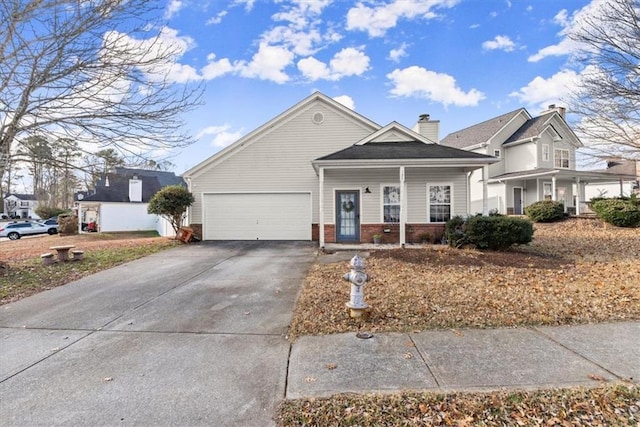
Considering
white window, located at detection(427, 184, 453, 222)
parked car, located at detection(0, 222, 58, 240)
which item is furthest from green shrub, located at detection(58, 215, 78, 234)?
white window, located at detection(427, 184, 453, 222)

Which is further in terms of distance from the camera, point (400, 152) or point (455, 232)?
point (400, 152)

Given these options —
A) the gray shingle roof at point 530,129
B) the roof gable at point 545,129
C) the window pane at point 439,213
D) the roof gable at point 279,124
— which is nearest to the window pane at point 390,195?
the window pane at point 439,213

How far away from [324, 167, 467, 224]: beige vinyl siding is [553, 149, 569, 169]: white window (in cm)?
1593

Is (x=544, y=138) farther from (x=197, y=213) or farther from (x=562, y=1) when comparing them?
(x=197, y=213)

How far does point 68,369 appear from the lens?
3.44 m

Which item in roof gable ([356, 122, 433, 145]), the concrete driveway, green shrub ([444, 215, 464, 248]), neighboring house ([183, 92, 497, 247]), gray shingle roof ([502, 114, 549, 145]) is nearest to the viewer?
the concrete driveway

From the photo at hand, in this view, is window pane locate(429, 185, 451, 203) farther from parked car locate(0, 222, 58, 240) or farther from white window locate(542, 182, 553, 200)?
parked car locate(0, 222, 58, 240)

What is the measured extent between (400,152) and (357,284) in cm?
832

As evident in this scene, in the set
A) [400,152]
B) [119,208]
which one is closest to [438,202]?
[400,152]

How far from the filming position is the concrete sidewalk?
116 inches

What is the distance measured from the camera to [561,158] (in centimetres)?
2352

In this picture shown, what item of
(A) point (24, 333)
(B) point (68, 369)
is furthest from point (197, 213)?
(B) point (68, 369)

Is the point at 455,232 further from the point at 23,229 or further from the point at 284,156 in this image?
the point at 23,229

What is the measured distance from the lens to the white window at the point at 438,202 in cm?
1261
